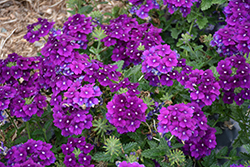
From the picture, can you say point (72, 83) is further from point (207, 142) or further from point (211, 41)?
point (211, 41)

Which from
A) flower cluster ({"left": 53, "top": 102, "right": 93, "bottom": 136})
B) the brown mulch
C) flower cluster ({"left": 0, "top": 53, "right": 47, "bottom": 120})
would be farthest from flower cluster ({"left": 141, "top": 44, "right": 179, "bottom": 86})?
the brown mulch

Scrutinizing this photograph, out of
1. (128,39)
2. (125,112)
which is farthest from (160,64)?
(128,39)

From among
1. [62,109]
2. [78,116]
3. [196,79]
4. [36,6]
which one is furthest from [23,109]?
[36,6]

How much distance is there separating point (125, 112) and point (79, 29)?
55.8 inches

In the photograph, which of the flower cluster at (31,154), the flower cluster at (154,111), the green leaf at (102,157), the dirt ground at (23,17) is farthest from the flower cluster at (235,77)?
the dirt ground at (23,17)

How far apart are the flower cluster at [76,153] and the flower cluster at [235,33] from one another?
2.07 metres

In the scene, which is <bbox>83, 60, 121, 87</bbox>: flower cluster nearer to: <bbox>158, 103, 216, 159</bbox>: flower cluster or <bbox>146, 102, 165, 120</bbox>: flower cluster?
<bbox>146, 102, 165, 120</bbox>: flower cluster

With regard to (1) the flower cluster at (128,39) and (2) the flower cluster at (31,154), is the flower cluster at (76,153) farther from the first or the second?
(1) the flower cluster at (128,39)

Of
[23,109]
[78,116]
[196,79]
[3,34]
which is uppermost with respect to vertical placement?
[196,79]

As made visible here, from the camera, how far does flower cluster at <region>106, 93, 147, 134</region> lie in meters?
2.49

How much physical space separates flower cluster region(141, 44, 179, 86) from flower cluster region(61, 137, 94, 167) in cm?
102

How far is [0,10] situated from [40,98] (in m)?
3.27

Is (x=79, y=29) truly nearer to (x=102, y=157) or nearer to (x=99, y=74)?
(x=99, y=74)

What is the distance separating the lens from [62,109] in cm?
260
